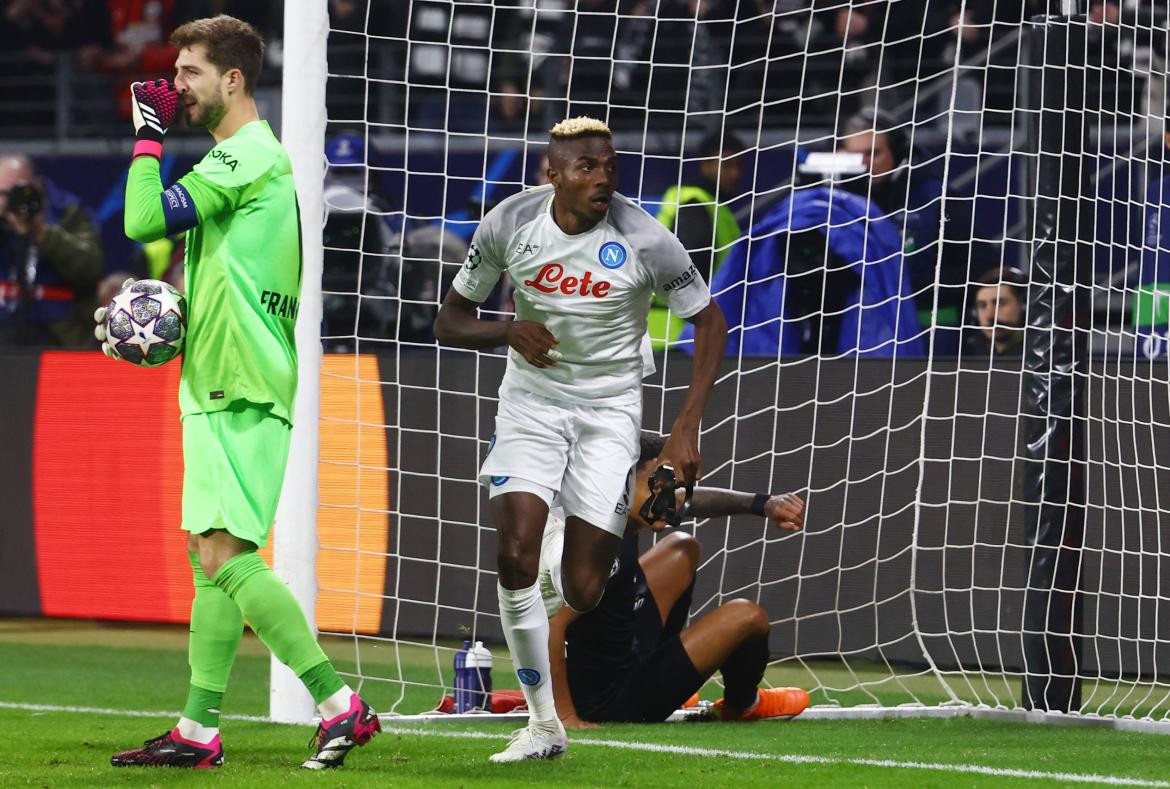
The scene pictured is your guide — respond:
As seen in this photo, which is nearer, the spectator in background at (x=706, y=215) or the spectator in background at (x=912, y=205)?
the spectator in background at (x=706, y=215)

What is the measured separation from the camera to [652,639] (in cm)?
632

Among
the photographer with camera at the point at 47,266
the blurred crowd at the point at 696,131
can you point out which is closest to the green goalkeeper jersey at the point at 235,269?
the blurred crowd at the point at 696,131

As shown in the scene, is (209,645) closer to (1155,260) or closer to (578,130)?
(578,130)

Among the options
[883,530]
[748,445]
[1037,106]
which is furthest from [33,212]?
[1037,106]

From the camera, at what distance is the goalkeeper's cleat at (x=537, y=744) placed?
194 inches

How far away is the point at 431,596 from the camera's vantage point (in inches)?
339

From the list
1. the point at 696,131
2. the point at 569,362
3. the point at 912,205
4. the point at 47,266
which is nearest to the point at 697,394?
the point at 569,362

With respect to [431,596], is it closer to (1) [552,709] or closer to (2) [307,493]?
(2) [307,493]

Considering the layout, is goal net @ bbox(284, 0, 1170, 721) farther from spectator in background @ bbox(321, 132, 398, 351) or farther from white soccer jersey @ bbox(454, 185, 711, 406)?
white soccer jersey @ bbox(454, 185, 711, 406)

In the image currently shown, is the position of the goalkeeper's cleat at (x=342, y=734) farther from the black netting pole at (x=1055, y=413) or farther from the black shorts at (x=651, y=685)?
the black netting pole at (x=1055, y=413)

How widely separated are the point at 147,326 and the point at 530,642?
4.73 feet

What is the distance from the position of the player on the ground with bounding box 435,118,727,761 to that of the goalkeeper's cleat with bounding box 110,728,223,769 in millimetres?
872

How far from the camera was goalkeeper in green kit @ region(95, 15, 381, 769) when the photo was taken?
15.2 ft

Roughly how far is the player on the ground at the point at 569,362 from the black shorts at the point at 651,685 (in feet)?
3.61
